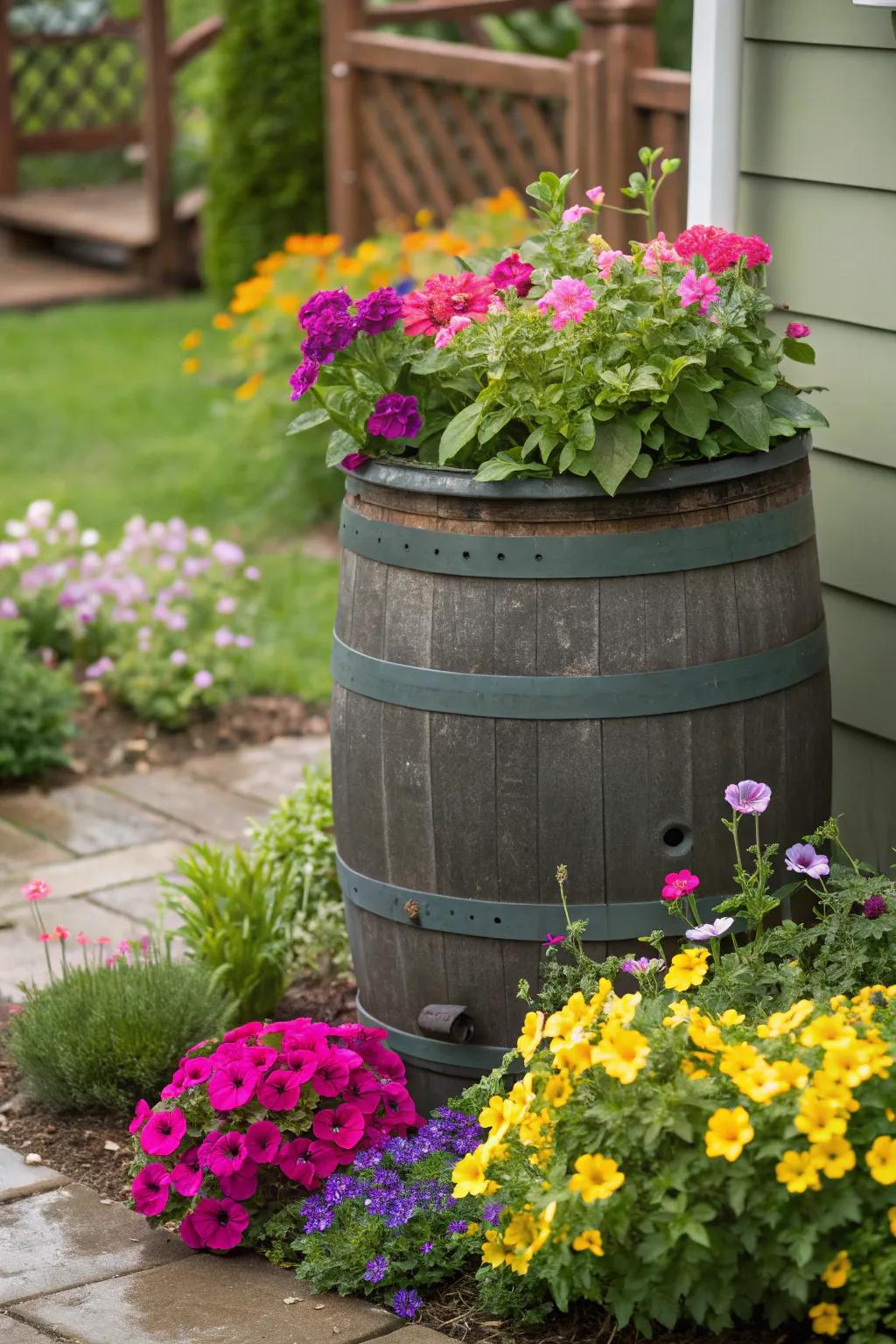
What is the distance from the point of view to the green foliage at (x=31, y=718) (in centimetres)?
461

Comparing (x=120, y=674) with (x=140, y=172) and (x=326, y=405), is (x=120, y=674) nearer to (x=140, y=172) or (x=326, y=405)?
(x=326, y=405)

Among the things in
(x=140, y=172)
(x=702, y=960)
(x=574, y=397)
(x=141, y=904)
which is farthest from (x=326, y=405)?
(x=140, y=172)

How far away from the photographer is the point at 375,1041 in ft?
9.34

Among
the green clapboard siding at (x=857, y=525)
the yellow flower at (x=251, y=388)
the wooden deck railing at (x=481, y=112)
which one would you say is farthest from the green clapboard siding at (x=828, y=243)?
the yellow flower at (x=251, y=388)

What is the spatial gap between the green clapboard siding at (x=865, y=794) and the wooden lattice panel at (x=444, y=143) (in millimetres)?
3886

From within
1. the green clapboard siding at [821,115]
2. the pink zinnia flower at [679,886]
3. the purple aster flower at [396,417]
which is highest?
the green clapboard siding at [821,115]

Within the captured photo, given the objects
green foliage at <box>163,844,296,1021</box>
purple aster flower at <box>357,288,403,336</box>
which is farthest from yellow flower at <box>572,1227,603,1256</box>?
purple aster flower at <box>357,288,403,336</box>

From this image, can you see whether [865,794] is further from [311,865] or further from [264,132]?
[264,132]

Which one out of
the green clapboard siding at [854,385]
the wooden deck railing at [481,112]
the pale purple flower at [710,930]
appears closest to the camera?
the pale purple flower at [710,930]

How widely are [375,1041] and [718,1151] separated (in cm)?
89

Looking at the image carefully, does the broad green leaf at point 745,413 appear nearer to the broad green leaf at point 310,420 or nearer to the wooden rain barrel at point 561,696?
the wooden rain barrel at point 561,696

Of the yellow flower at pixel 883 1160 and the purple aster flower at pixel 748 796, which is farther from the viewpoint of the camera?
the purple aster flower at pixel 748 796

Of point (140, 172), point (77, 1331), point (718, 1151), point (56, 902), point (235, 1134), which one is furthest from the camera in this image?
point (140, 172)

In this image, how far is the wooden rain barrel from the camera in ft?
8.64
